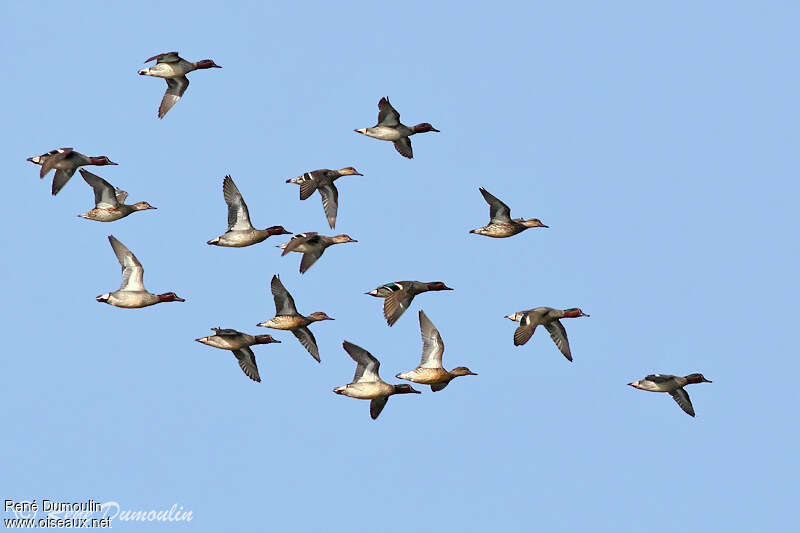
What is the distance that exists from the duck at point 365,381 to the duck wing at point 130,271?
5810 mm

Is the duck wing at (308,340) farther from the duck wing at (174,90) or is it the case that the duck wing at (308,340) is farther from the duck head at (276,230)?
the duck wing at (174,90)

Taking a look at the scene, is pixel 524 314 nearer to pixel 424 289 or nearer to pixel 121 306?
pixel 424 289

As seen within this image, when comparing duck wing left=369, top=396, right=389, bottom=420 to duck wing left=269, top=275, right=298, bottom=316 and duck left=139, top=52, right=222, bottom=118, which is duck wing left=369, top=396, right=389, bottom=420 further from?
duck left=139, top=52, right=222, bottom=118

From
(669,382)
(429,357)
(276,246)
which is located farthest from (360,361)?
(669,382)

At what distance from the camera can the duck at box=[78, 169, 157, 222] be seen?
4053cm

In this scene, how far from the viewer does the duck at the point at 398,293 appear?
122 feet

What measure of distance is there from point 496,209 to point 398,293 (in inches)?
231

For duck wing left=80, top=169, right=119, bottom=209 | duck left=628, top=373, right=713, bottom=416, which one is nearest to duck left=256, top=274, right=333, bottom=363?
duck wing left=80, top=169, right=119, bottom=209

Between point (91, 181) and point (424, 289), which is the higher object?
point (91, 181)

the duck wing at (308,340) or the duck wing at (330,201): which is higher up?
the duck wing at (330,201)

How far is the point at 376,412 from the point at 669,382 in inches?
334

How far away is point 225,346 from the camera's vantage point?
39.0m

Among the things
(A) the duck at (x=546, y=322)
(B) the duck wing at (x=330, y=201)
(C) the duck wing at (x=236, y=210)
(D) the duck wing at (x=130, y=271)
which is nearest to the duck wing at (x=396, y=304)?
(A) the duck at (x=546, y=322)

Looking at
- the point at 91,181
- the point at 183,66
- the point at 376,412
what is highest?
the point at 183,66
